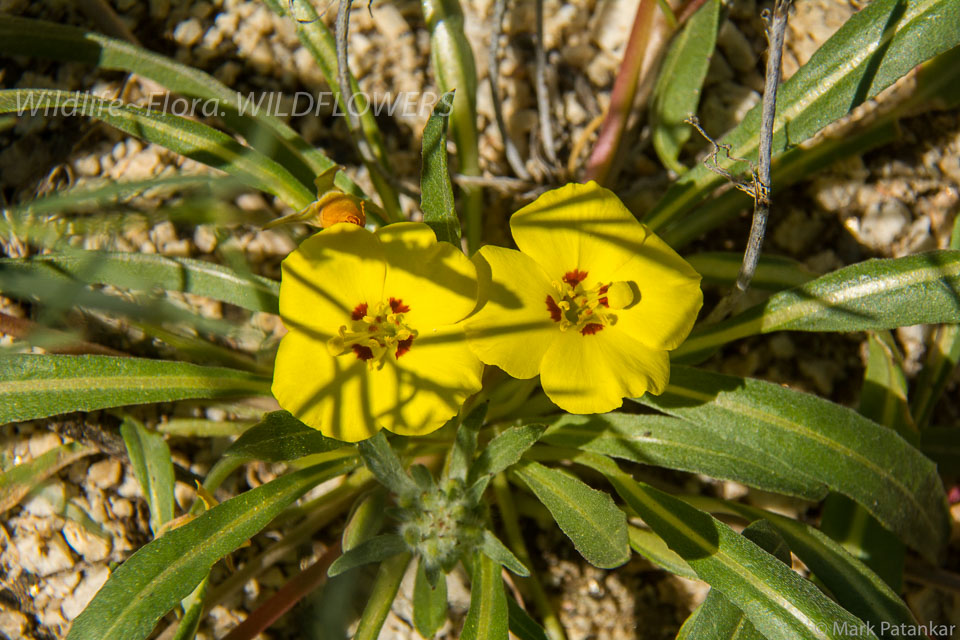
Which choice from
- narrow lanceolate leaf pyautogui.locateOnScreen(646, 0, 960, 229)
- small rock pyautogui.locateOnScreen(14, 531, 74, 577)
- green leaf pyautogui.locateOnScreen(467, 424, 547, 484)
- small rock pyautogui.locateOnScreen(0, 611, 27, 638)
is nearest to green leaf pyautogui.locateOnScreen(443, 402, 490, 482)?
green leaf pyautogui.locateOnScreen(467, 424, 547, 484)

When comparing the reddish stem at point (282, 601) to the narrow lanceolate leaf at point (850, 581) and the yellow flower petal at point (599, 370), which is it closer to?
the yellow flower petal at point (599, 370)

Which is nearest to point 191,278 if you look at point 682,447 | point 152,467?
point 152,467

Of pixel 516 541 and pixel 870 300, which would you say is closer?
pixel 870 300

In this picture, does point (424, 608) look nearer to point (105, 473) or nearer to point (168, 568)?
point (168, 568)

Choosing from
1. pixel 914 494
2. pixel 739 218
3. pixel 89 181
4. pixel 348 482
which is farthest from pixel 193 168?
pixel 914 494

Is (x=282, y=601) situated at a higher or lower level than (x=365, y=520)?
lower

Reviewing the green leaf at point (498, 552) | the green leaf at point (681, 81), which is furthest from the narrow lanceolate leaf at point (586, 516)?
Result: the green leaf at point (681, 81)
